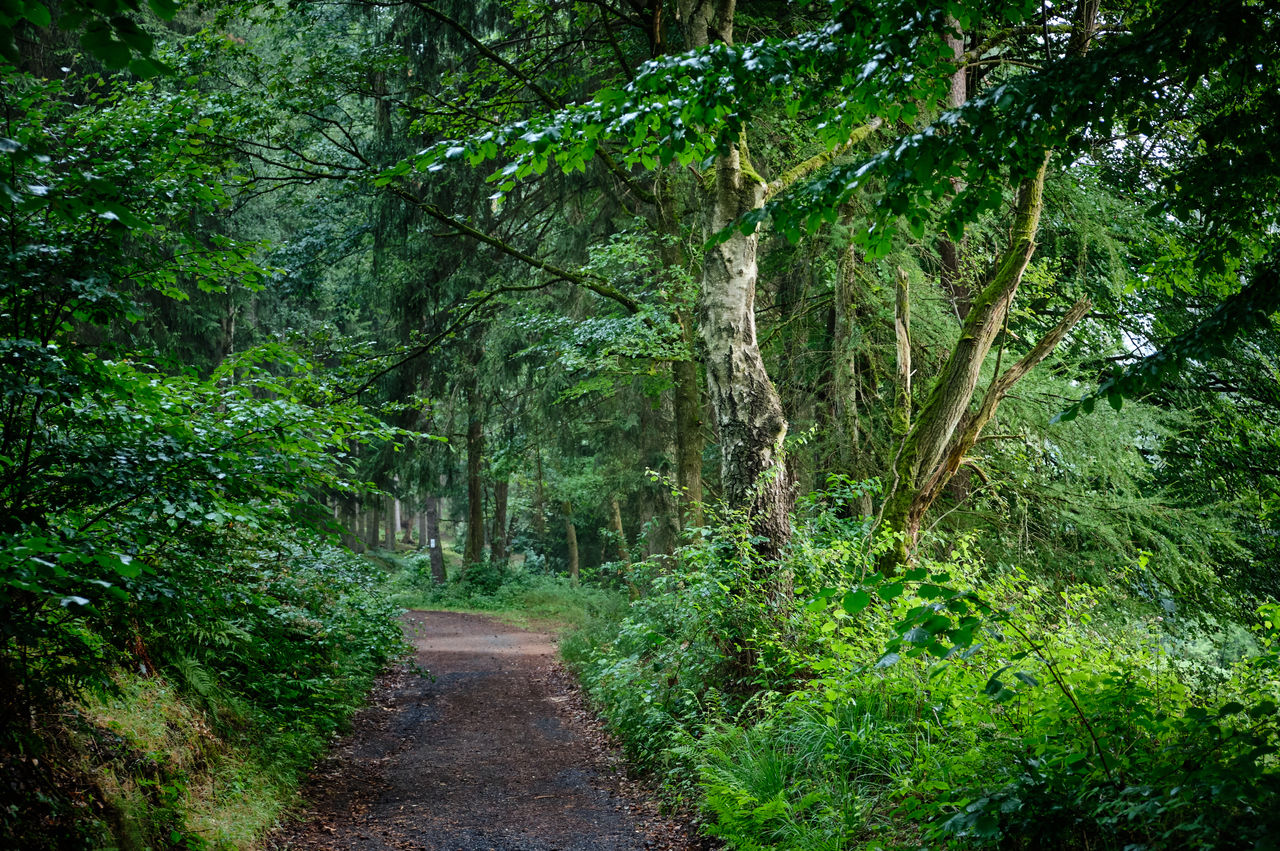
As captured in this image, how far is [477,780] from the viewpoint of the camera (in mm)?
7527

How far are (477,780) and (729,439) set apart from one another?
4.09 metres

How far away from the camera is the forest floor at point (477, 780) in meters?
5.84

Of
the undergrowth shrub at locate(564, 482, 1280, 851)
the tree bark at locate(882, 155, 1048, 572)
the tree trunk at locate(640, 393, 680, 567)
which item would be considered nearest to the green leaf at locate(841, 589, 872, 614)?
the undergrowth shrub at locate(564, 482, 1280, 851)

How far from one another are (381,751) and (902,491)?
6032 mm

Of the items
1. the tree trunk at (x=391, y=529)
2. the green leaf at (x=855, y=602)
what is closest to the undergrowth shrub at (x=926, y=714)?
the green leaf at (x=855, y=602)

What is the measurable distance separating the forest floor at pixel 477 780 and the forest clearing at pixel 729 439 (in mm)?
65

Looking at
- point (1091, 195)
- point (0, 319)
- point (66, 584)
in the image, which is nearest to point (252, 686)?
point (66, 584)

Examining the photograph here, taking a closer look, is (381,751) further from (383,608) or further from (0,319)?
(0,319)

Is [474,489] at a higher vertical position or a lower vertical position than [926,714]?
higher

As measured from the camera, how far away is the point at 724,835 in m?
4.91

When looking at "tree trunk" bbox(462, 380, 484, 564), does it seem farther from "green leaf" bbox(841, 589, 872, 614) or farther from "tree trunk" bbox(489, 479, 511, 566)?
"green leaf" bbox(841, 589, 872, 614)

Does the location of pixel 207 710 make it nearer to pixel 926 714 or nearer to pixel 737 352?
pixel 737 352

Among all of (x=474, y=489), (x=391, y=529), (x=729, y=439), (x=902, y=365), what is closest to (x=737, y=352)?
(x=729, y=439)

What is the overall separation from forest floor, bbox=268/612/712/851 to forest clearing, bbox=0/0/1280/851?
0.07m
